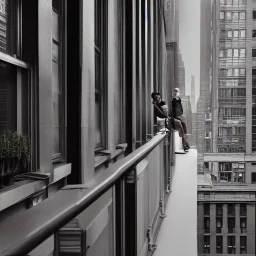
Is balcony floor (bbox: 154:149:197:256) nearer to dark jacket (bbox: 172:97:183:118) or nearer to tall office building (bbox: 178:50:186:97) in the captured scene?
dark jacket (bbox: 172:97:183:118)

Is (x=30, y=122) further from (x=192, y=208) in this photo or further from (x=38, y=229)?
(x=192, y=208)

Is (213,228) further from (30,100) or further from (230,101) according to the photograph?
(30,100)

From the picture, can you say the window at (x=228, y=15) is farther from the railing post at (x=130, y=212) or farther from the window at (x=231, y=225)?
the railing post at (x=130, y=212)

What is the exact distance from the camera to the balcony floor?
7.64 feet

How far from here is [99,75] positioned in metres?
2.19

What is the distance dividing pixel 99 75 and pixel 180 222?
43.4 inches

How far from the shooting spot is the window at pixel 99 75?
2148mm

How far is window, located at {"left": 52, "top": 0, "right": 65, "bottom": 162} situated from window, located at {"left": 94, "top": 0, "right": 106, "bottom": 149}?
1.91 ft

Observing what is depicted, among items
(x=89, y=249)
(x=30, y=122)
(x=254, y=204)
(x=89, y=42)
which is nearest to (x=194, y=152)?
(x=89, y=42)

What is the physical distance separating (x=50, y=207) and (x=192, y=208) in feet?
9.76

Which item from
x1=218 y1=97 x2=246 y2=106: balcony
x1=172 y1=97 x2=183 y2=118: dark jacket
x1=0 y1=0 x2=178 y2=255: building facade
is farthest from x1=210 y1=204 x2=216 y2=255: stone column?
x1=0 y1=0 x2=178 y2=255: building facade

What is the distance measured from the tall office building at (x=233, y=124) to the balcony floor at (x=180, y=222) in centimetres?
1605

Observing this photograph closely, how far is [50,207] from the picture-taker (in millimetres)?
421

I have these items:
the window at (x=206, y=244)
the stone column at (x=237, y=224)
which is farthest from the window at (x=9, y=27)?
the window at (x=206, y=244)
